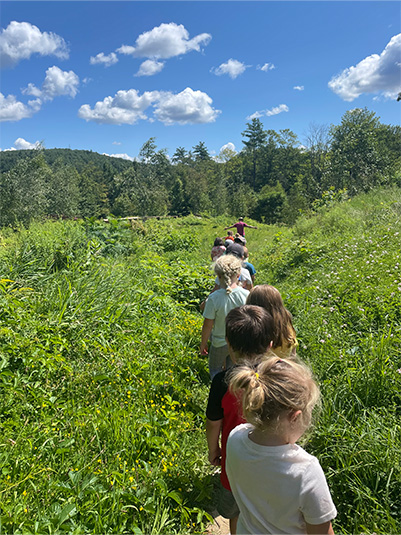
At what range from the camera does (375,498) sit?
204 cm

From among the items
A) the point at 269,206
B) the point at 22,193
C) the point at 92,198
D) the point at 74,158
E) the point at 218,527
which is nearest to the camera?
the point at 218,527

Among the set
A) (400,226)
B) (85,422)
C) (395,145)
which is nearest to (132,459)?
(85,422)

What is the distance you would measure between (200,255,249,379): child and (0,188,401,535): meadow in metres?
0.63

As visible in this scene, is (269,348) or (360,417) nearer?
(269,348)

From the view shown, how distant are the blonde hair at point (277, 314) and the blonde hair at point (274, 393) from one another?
0.92m

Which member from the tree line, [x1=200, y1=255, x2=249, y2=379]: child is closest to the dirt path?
[x1=200, y1=255, x2=249, y2=379]: child

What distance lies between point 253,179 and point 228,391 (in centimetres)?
5950

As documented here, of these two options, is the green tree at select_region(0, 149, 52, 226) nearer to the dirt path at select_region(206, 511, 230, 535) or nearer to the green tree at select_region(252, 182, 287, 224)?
the green tree at select_region(252, 182, 287, 224)

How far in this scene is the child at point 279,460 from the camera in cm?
118

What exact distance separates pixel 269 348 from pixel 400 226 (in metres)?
7.00

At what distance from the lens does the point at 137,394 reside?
3195 millimetres

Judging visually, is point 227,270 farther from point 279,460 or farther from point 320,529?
point 320,529

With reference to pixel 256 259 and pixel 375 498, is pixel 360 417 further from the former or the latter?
pixel 256 259

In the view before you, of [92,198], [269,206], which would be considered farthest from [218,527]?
[92,198]
